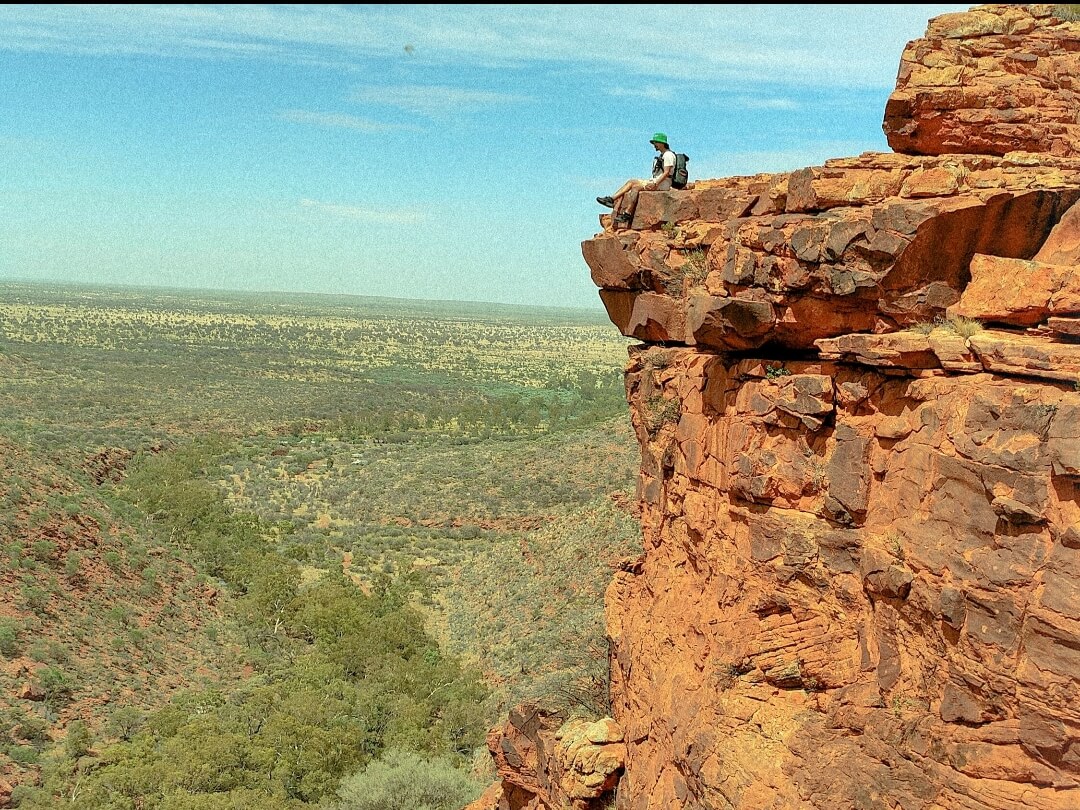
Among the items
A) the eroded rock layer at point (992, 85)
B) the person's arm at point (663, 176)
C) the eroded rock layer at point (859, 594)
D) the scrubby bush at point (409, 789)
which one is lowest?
the scrubby bush at point (409, 789)

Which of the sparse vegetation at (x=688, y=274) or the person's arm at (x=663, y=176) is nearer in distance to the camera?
the sparse vegetation at (x=688, y=274)

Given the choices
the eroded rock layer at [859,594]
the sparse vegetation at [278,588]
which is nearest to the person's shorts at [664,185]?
the eroded rock layer at [859,594]

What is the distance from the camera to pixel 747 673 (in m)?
8.88

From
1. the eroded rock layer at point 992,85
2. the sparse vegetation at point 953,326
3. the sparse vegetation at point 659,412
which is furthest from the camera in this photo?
the sparse vegetation at point 659,412

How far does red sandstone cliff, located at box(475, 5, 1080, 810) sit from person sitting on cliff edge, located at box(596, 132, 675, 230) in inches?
26.4

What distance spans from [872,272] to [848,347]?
2.49 feet

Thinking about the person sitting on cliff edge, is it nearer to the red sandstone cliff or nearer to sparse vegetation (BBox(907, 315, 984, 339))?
the red sandstone cliff

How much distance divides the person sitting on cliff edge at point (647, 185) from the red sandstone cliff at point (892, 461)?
672 mm

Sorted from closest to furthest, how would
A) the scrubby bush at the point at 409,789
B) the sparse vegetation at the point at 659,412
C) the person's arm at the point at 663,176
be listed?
the sparse vegetation at the point at 659,412 < the person's arm at the point at 663,176 < the scrubby bush at the point at 409,789

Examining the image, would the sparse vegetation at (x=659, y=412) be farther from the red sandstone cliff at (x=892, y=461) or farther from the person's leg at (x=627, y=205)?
the person's leg at (x=627, y=205)

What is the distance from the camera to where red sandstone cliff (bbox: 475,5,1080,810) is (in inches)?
249

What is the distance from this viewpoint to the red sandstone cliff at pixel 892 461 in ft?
20.7

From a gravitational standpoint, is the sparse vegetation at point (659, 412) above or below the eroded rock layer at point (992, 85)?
below

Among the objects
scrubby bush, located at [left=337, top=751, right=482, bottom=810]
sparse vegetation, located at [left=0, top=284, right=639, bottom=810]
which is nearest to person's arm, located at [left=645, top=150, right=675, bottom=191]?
sparse vegetation, located at [left=0, top=284, right=639, bottom=810]
